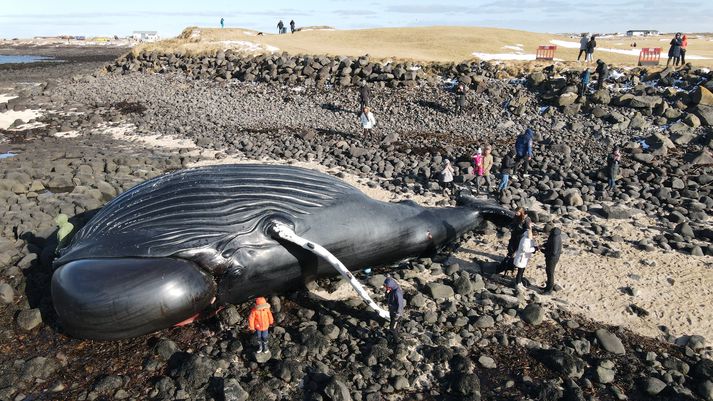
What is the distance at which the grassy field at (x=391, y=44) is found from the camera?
32312 millimetres

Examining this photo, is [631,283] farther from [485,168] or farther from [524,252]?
[485,168]

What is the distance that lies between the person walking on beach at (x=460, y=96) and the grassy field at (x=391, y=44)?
21.5ft

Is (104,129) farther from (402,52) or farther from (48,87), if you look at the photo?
(402,52)

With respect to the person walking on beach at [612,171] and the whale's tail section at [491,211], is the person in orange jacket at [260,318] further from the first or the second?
the person walking on beach at [612,171]

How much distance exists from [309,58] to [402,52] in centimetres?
746

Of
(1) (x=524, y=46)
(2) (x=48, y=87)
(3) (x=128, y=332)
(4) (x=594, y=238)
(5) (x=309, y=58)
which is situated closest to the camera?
(3) (x=128, y=332)

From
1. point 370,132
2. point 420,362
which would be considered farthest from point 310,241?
point 370,132

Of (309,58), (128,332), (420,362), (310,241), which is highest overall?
(309,58)

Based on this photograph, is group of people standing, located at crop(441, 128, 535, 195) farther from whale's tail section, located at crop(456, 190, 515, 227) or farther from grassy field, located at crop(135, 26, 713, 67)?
grassy field, located at crop(135, 26, 713, 67)

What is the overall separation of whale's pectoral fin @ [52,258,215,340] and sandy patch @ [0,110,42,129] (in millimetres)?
22096

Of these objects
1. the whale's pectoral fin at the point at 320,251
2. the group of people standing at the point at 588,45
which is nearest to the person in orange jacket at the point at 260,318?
the whale's pectoral fin at the point at 320,251

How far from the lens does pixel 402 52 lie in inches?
1300

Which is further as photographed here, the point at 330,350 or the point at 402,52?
the point at 402,52

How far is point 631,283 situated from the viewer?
9172 mm
